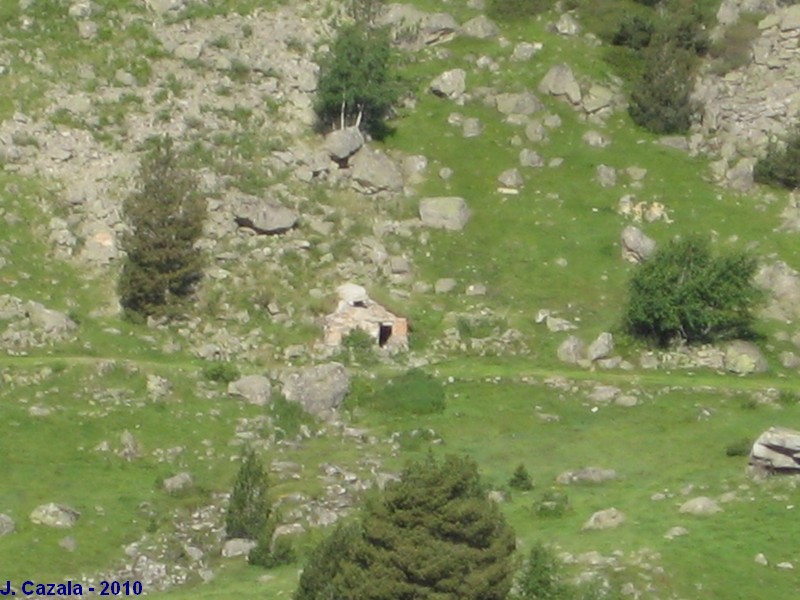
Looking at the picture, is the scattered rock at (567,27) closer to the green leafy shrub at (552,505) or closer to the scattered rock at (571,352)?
the scattered rock at (571,352)

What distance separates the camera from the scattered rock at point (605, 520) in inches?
1933

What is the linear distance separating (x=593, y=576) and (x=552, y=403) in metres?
17.7

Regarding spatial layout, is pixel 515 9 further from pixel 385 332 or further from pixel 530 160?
pixel 385 332

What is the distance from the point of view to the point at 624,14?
88.6 meters

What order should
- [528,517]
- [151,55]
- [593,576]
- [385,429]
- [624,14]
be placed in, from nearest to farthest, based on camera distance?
[593,576]
[528,517]
[385,429]
[151,55]
[624,14]

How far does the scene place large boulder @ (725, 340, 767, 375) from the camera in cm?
6512

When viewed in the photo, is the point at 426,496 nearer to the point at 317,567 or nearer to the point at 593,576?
the point at 317,567

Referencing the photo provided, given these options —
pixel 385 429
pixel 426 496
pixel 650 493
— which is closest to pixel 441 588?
pixel 426 496

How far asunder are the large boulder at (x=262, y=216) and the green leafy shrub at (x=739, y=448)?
23298 mm

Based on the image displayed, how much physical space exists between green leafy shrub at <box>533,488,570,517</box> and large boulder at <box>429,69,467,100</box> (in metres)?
34.6

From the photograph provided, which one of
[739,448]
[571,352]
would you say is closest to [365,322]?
[571,352]

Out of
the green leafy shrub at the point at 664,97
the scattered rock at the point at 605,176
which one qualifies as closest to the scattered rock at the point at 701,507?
the scattered rock at the point at 605,176

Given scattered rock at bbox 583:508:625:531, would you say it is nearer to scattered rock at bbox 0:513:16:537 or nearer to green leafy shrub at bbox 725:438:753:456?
green leafy shrub at bbox 725:438:753:456

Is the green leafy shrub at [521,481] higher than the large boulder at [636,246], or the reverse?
the large boulder at [636,246]
